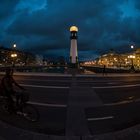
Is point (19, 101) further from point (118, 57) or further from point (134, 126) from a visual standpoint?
point (118, 57)

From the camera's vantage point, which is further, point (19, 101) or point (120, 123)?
point (19, 101)

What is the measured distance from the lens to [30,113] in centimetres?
959

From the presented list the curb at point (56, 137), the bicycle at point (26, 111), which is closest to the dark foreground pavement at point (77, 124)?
the curb at point (56, 137)

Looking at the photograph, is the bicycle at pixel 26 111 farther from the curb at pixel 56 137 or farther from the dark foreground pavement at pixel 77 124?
the curb at pixel 56 137

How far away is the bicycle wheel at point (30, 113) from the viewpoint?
9.40 metres

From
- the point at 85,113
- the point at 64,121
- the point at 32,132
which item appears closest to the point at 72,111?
the point at 85,113

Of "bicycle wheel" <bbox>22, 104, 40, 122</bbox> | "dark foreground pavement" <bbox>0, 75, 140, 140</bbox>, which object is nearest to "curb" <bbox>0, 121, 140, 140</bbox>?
"dark foreground pavement" <bbox>0, 75, 140, 140</bbox>

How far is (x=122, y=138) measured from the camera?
7156mm

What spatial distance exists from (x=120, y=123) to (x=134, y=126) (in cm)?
66

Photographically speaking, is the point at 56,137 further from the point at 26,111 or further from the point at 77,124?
the point at 26,111

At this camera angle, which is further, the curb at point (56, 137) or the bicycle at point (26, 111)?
the bicycle at point (26, 111)

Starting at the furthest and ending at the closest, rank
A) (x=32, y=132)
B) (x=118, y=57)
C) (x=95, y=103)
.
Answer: (x=118, y=57) < (x=95, y=103) < (x=32, y=132)

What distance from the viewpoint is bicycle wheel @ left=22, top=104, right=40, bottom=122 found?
940cm

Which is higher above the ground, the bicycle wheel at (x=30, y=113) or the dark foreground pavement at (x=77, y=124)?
the bicycle wheel at (x=30, y=113)
